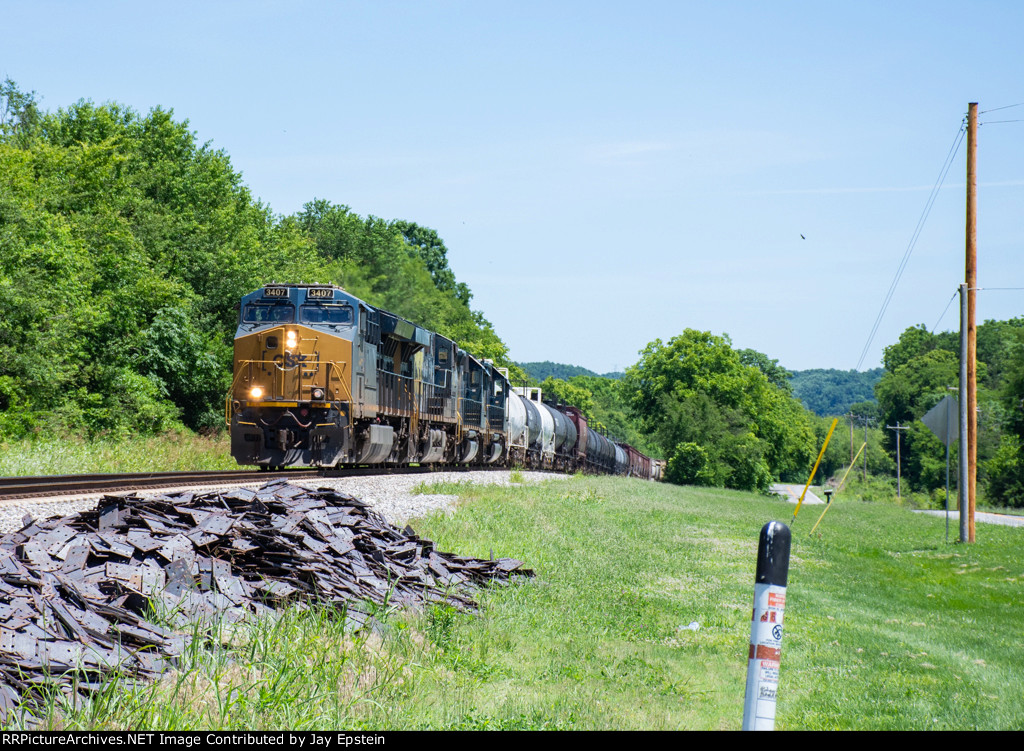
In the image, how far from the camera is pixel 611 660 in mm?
7215

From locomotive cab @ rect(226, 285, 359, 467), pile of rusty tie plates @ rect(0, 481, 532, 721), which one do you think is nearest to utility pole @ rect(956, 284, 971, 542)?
pile of rusty tie plates @ rect(0, 481, 532, 721)

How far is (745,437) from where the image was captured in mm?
70000

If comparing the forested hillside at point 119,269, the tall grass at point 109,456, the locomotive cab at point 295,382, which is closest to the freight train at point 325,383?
the locomotive cab at point 295,382

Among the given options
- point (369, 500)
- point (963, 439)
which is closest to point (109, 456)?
point (369, 500)

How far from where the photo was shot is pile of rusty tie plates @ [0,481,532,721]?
5.72 meters

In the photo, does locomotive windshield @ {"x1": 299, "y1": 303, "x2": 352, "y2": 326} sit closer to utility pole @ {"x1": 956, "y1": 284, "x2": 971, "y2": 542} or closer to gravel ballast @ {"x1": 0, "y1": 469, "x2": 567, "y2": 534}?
gravel ballast @ {"x1": 0, "y1": 469, "x2": 567, "y2": 534}

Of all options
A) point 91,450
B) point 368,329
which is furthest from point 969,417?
point 91,450

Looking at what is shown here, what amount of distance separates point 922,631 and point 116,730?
7654 mm

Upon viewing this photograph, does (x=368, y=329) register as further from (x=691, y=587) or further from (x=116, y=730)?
(x=116, y=730)

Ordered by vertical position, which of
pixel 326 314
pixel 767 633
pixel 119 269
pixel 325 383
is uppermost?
pixel 119 269

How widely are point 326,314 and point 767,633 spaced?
19088 millimetres

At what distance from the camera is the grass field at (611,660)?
550 cm

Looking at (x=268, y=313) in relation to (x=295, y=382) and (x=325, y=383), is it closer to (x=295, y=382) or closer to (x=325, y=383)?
(x=295, y=382)

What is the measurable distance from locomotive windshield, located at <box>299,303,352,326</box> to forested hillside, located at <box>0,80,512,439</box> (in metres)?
9.42
